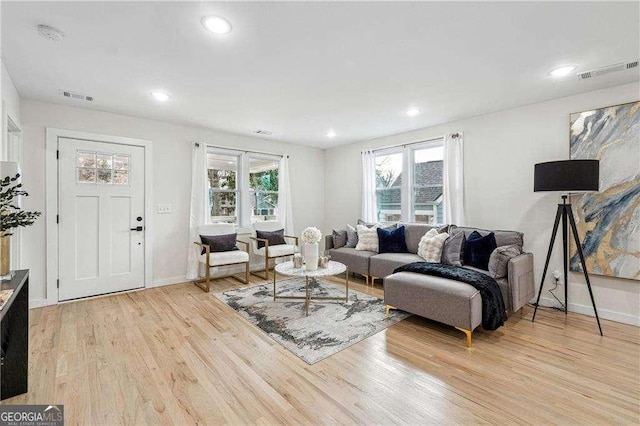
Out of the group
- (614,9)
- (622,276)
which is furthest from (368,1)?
(622,276)

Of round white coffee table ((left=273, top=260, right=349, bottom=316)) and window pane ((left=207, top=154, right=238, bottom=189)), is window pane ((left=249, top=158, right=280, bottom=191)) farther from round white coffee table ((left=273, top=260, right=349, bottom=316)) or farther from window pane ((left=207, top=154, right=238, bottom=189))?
round white coffee table ((left=273, top=260, right=349, bottom=316))

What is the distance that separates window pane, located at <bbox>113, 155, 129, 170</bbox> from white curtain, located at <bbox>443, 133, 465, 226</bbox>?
4.57 m

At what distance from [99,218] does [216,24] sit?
3.19 metres

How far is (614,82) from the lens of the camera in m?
2.95

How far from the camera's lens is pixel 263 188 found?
5.55 m

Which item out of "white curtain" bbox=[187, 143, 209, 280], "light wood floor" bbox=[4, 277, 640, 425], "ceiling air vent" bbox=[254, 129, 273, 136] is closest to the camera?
"light wood floor" bbox=[4, 277, 640, 425]

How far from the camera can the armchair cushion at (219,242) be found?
4.37 m

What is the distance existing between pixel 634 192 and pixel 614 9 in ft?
6.54

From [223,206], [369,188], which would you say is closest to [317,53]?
[369,188]

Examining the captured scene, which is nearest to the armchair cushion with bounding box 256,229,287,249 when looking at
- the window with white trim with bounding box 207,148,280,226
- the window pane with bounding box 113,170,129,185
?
the window with white trim with bounding box 207,148,280,226

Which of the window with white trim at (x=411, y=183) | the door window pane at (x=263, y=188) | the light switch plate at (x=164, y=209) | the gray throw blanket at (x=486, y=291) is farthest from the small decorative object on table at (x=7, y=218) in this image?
the window with white trim at (x=411, y=183)

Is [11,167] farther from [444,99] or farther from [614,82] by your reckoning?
[614,82]

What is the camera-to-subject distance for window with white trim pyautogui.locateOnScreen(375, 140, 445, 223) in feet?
15.2

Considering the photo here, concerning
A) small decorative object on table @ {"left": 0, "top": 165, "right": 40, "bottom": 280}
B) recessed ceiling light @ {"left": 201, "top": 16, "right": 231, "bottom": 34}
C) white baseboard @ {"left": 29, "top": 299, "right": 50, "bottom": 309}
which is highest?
recessed ceiling light @ {"left": 201, "top": 16, "right": 231, "bottom": 34}
